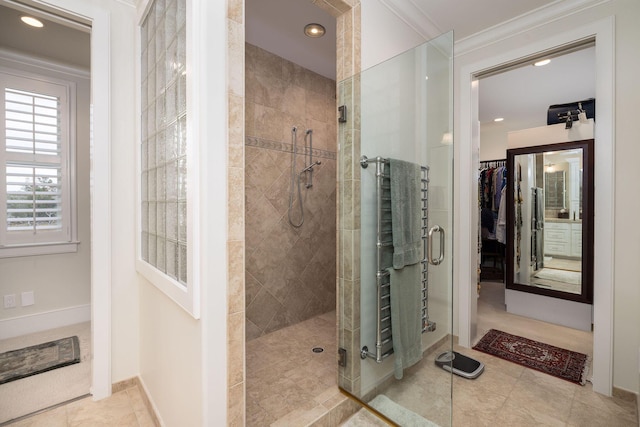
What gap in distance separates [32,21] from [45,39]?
12.8 inches

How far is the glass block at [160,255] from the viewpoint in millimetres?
1576

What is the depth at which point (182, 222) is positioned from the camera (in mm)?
1330

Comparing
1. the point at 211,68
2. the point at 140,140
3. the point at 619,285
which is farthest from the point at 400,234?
the point at 140,140

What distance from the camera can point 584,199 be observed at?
289 centimetres

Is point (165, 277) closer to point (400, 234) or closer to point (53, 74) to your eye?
point (400, 234)

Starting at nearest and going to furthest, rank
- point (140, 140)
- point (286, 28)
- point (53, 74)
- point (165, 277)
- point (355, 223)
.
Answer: point (165, 277)
point (355, 223)
point (140, 140)
point (286, 28)
point (53, 74)

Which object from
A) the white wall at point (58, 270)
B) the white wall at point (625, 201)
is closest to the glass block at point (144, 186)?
the white wall at point (58, 270)

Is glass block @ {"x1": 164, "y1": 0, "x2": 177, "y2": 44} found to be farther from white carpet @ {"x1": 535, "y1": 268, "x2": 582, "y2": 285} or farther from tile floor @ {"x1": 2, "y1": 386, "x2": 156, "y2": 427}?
white carpet @ {"x1": 535, "y1": 268, "x2": 582, "y2": 285}

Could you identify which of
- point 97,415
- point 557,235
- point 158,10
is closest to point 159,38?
point 158,10

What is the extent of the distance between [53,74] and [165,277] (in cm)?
276

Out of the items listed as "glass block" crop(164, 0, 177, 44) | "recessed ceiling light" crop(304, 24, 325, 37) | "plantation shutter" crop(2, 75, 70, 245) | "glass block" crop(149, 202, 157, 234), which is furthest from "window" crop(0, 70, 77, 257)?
"recessed ceiling light" crop(304, 24, 325, 37)

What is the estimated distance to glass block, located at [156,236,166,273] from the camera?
158 cm

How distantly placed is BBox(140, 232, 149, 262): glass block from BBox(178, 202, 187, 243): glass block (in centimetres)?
62

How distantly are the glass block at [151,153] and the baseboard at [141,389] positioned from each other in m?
1.37
